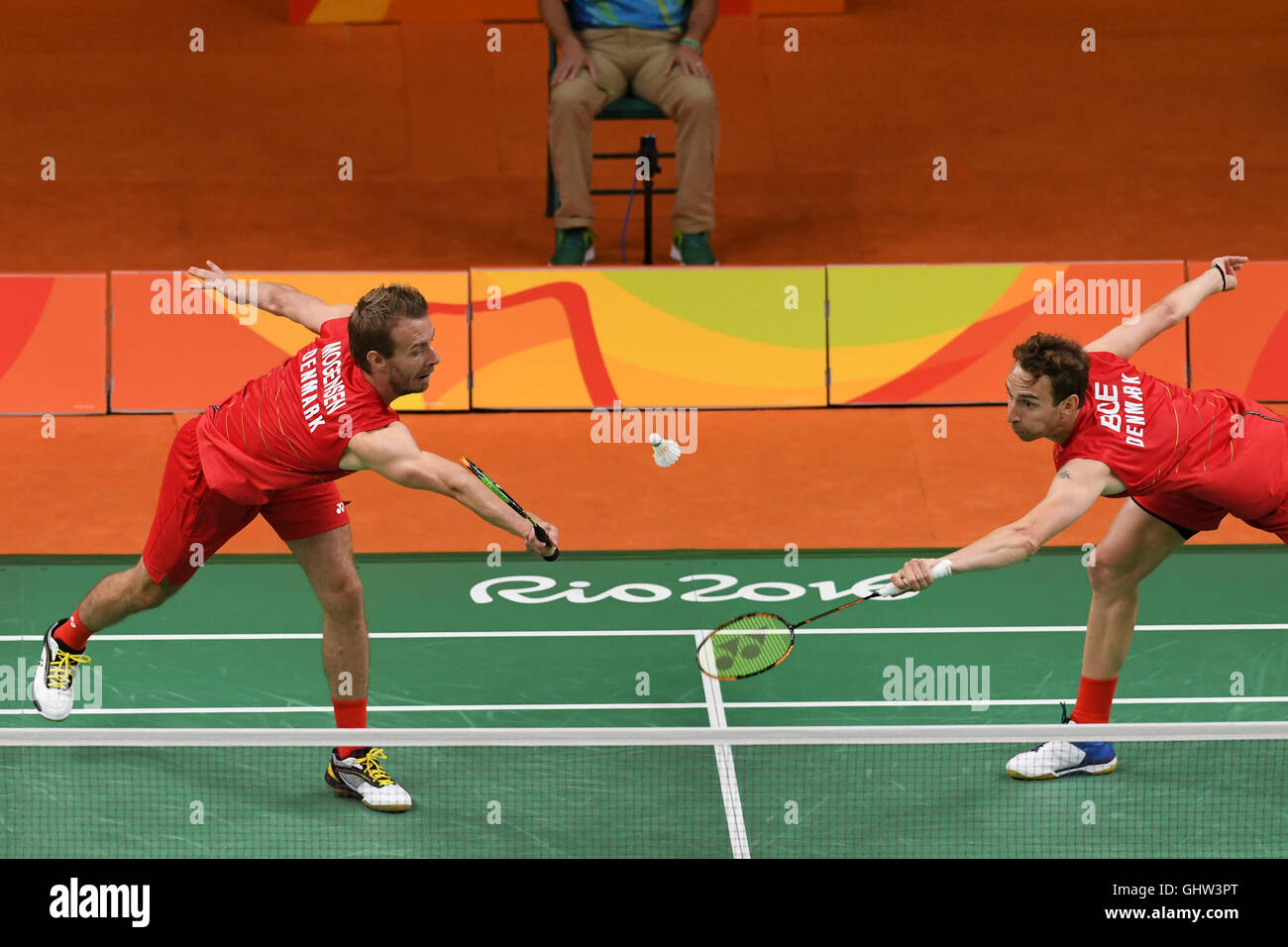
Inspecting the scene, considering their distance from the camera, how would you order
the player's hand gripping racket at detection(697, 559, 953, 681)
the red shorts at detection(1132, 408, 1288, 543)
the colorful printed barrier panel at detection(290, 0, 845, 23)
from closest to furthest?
the red shorts at detection(1132, 408, 1288, 543)
the player's hand gripping racket at detection(697, 559, 953, 681)
the colorful printed barrier panel at detection(290, 0, 845, 23)

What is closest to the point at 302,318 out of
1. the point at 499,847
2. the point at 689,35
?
the point at 499,847

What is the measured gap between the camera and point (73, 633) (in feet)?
18.9

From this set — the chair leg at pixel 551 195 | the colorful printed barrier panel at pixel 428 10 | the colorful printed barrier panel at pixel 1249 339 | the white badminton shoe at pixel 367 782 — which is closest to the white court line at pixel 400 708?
the white badminton shoe at pixel 367 782

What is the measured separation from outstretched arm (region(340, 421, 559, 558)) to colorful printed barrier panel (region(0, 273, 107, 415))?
15.8 ft

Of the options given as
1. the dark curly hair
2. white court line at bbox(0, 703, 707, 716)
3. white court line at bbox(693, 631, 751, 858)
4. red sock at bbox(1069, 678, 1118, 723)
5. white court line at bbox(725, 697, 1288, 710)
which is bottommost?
white court line at bbox(693, 631, 751, 858)

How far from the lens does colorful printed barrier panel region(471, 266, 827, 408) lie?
361 inches

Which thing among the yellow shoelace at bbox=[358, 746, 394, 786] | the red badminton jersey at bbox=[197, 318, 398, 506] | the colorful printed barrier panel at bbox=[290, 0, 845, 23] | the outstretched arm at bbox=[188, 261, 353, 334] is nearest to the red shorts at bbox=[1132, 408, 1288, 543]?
the red badminton jersey at bbox=[197, 318, 398, 506]

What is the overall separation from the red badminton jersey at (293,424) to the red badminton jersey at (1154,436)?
6.85 ft

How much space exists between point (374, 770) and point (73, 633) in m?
1.21

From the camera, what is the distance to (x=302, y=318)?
557 centimetres

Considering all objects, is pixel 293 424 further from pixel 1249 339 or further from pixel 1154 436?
pixel 1249 339

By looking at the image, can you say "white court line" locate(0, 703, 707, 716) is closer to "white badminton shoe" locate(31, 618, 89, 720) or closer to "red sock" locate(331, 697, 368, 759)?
"white badminton shoe" locate(31, 618, 89, 720)

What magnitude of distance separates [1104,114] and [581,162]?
4615mm

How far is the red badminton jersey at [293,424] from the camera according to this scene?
494 cm
